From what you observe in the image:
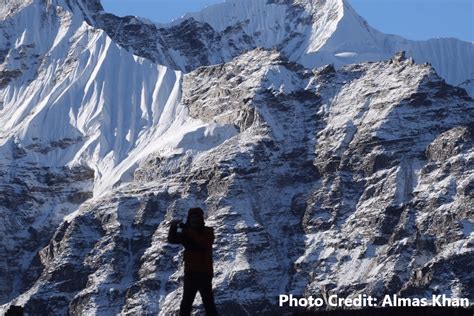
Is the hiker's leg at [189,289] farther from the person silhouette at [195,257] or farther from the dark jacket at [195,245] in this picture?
the dark jacket at [195,245]

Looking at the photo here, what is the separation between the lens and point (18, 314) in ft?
131

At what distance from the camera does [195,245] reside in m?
40.4

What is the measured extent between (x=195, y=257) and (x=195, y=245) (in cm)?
25

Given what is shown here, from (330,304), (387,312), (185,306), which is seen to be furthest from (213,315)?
(330,304)

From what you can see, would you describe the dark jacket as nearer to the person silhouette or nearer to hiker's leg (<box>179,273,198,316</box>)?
the person silhouette

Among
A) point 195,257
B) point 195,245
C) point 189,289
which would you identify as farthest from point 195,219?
point 189,289

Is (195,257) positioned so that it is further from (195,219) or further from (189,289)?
(195,219)

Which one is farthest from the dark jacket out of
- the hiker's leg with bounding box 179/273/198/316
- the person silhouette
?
the hiker's leg with bounding box 179/273/198/316

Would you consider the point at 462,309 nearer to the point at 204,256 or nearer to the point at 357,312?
the point at 357,312

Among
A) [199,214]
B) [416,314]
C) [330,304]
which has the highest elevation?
[330,304]

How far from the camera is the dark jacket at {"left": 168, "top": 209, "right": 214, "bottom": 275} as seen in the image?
40.1 metres

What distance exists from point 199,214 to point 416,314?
5156 mm

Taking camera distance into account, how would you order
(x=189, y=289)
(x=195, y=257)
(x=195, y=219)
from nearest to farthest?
(x=189, y=289) → (x=195, y=257) → (x=195, y=219)

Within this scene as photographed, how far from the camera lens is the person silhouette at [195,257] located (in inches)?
1574
